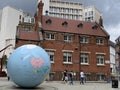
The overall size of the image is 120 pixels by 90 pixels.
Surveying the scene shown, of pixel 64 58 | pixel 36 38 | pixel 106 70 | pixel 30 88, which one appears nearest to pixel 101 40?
pixel 106 70

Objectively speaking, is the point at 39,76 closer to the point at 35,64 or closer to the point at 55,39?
the point at 35,64

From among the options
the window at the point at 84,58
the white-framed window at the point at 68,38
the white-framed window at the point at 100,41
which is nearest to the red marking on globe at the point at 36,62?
the white-framed window at the point at 68,38

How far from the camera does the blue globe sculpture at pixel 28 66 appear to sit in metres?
19.5

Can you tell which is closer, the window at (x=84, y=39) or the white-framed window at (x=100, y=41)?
the window at (x=84, y=39)

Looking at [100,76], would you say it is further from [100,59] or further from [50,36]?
[50,36]

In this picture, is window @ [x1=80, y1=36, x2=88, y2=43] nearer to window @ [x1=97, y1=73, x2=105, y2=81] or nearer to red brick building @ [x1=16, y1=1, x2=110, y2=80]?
red brick building @ [x1=16, y1=1, x2=110, y2=80]

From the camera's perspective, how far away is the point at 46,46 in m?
42.9

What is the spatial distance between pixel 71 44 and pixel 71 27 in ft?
12.5

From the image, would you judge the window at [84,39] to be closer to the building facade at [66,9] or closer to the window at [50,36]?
the window at [50,36]

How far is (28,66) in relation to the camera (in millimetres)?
19516

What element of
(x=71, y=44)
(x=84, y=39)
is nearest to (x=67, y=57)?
(x=71, y=44)

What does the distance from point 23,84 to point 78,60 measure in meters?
25.1

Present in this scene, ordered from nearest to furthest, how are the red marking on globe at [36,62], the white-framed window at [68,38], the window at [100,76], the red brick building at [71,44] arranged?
the red marking on globe at [36,62] → the red brick building at [71,44] → the white-framed window at [68,38] → the window at [100,76]

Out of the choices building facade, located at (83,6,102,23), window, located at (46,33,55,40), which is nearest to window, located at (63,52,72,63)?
window, located at (46,33,55,40)
